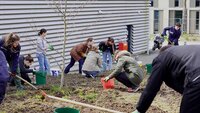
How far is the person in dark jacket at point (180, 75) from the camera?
3.94 m

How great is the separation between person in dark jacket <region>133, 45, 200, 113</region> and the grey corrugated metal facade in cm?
1043

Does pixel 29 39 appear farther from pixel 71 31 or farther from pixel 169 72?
pixel 169 72

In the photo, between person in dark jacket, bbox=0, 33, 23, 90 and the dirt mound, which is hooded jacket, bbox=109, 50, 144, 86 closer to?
the dirt mound

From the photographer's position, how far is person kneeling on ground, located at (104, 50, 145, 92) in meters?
10.3

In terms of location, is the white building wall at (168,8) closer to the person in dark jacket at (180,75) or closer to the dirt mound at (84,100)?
the dirt mound at (84,100)

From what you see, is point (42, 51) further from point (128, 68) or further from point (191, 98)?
point (191, 98)

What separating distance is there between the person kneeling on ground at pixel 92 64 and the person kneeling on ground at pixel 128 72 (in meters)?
3.08

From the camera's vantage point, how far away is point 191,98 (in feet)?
13.0

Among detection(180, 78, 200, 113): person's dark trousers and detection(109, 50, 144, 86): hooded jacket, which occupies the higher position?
detection(180, 78, 200, 113): person's dark trousers

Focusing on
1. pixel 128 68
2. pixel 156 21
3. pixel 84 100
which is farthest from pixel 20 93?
pixel 156 21

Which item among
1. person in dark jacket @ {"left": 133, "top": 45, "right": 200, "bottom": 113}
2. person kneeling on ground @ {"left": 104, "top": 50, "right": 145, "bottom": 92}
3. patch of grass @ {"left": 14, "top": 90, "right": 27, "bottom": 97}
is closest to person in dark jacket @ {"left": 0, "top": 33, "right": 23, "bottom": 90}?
patch of grass @ {"left": 14, "top": 90, "right": 27, "bottom": 97}

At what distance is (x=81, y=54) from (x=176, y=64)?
1100 centimetres

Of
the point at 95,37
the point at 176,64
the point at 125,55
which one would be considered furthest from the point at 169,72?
the point at 95,37

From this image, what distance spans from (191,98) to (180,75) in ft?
0.83
